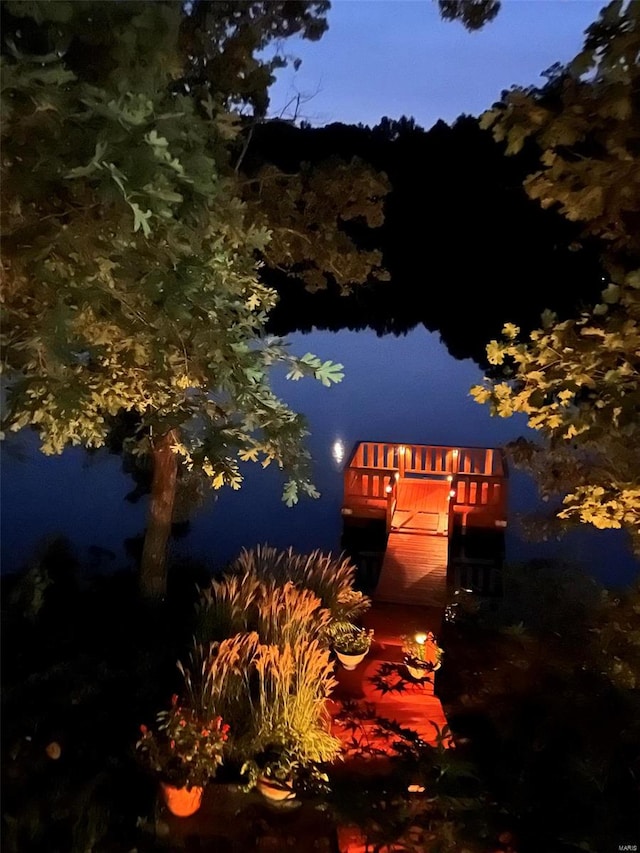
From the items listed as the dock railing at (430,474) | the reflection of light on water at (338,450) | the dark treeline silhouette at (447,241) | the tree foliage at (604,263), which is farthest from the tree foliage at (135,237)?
the reflection of light on water at (338,450)

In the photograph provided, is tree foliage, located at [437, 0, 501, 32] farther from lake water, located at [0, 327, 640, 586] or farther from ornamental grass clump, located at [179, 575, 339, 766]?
ornamental grass clump, located at [179, 575, 339, 766]

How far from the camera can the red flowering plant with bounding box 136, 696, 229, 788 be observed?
2.35 m

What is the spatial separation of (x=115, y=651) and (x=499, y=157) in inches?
210

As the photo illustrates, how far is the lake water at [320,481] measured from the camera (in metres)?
4.98

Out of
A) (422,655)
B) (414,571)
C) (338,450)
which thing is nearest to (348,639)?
(422,655)

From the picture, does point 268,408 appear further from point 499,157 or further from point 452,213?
point 452,213

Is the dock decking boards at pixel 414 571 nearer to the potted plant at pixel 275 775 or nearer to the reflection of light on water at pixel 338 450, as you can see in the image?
the potted plant at pixel 275 775

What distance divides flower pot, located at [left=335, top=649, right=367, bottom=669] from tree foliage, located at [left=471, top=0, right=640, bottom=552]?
5.08 feet

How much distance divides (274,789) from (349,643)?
1236 millimetres

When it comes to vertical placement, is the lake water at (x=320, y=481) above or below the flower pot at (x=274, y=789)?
above

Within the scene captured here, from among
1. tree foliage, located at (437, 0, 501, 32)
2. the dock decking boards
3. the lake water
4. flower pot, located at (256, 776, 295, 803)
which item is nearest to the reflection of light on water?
the lake water

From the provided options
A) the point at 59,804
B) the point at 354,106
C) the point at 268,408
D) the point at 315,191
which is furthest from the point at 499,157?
the point at 59,804

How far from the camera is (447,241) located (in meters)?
7.98

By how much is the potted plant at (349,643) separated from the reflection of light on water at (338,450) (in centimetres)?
578
